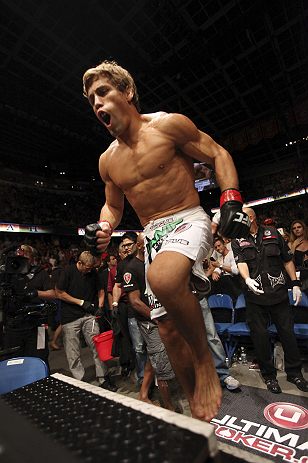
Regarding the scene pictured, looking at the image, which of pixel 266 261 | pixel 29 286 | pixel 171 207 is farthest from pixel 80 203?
pixel 171 207

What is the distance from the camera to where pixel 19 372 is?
6.31 ft

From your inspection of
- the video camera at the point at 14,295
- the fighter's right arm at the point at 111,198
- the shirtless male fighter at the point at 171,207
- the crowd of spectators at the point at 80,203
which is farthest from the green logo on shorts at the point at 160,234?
the crowd of spectators at the point at 80,203

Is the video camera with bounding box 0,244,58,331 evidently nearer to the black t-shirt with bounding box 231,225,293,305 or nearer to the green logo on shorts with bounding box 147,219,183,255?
the green logo on shorts with bounding box 147,219,183,255

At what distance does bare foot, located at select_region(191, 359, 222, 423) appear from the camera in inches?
45.7

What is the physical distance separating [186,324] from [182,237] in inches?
16.9

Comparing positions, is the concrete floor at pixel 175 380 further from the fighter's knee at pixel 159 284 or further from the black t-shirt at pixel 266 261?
the fighter's knee at pixel 159 284

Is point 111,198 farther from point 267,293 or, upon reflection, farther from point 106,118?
point 267,293

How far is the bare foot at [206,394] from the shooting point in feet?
3.81

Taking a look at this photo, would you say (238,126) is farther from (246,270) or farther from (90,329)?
(90,329)

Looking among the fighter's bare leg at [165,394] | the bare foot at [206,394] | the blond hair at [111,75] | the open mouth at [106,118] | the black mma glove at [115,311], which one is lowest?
the fighter's bare leg at [165,394]

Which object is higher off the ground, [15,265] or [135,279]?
[15,265]

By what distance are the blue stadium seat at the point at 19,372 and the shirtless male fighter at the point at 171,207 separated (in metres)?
1.21

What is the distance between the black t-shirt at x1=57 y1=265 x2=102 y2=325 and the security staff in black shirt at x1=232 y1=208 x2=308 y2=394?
2422 mm

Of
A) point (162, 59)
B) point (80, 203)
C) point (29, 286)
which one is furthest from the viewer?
point (80, 203)
